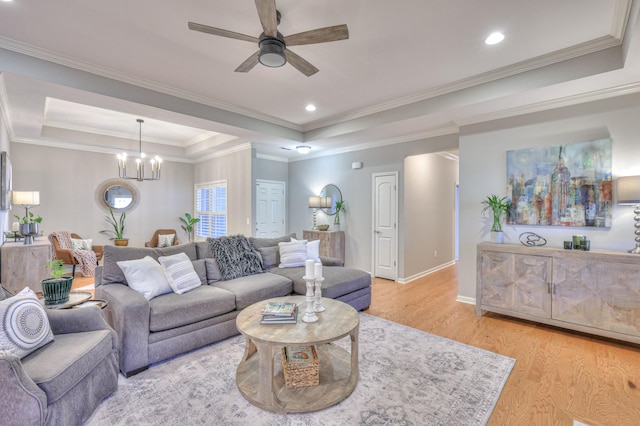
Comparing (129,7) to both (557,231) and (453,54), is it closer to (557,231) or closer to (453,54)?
(453,54)

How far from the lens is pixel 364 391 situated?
214 centimetres

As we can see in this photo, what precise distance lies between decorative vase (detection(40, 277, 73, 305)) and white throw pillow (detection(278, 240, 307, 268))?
229 cm

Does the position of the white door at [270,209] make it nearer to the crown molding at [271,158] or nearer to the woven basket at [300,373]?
the crown molding at [271,158]

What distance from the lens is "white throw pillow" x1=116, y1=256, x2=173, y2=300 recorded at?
272 centimetres

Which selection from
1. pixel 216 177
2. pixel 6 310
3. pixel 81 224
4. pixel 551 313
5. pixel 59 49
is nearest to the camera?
pixel 6 310

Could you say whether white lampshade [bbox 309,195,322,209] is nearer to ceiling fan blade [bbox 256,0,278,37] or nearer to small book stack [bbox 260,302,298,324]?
small book stack [bbox 260,302,298,324]

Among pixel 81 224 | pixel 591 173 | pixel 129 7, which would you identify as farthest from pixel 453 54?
pixel 81 224

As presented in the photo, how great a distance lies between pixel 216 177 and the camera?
701 centimetres

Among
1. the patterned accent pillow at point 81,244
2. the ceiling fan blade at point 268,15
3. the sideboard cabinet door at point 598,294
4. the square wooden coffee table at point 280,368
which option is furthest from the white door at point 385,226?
the patterned accent pillow at point 81,244

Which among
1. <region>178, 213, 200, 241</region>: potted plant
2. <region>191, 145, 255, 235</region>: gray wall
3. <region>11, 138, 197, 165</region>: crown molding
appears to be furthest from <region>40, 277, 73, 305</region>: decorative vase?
<region>178, 213, 200, 241</region>: potted plant

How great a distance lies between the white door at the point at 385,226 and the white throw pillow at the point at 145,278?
3.82 meters

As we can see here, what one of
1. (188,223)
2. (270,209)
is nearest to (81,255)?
(188,223)

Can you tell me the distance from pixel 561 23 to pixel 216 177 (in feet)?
21.3

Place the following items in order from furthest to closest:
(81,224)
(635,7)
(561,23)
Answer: (81,224) < (561,23) < (635,7)
